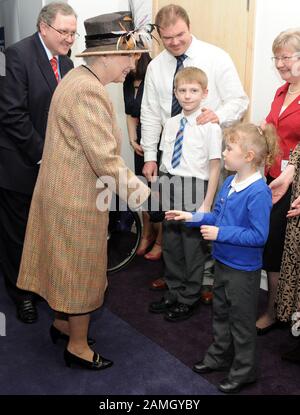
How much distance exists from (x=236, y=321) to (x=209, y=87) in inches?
55.1

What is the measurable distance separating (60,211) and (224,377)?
1055mm

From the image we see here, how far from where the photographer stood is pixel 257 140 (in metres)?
1.80

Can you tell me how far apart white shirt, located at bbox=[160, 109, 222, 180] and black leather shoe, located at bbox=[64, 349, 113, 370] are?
3.44ft

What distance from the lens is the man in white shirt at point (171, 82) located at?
2580 mm

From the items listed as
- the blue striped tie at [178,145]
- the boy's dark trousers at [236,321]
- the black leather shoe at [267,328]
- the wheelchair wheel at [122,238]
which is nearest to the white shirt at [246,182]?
the boy's dark trousers at [236,321]

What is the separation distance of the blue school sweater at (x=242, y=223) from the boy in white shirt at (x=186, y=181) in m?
0.56

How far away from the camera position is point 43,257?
6.75ft

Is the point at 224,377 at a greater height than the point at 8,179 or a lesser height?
lesser

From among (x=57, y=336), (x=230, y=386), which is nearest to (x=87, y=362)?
(x=57, y=336)

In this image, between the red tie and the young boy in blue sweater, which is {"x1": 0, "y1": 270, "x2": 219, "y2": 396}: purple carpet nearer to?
the young boy in blue sweater

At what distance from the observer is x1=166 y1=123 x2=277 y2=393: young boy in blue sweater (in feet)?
5.85
